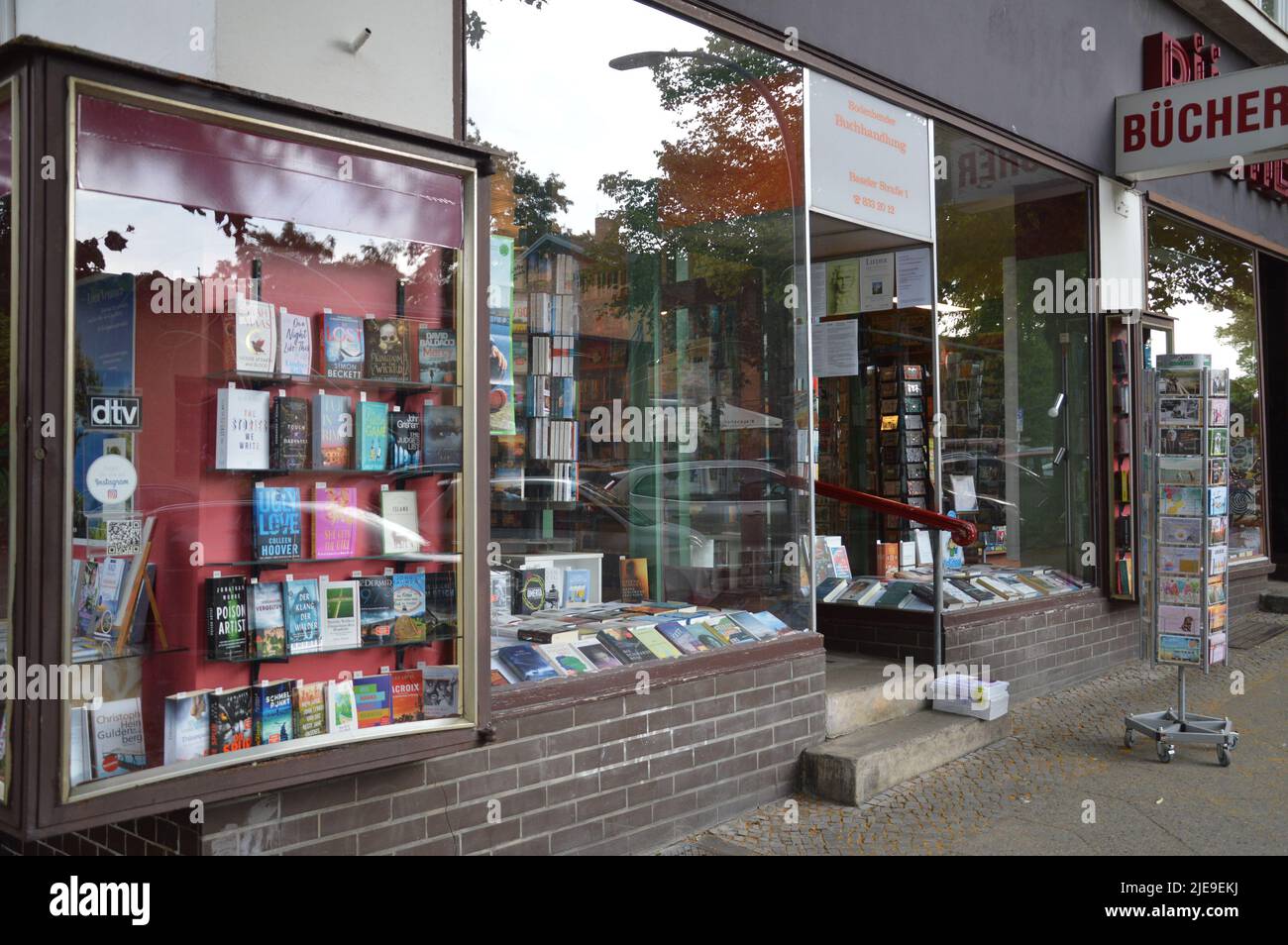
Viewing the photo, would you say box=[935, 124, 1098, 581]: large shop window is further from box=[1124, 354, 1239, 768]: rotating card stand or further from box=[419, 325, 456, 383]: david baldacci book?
box=[419, 325, 456, 383]: david baldacci book

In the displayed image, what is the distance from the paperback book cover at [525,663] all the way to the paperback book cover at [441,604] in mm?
462

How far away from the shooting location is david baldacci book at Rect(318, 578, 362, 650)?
3.89m

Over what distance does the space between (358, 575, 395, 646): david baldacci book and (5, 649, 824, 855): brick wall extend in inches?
18.5

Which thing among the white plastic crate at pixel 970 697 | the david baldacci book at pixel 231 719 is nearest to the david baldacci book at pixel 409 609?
the david baldacci book at pixel 231 719

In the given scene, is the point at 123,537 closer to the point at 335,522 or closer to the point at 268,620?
the point at 268,620

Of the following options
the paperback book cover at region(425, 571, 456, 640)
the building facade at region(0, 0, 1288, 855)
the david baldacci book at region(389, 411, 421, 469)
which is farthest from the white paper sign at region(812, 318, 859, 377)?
the paperback book cover at region(425, 571, 456, 640)

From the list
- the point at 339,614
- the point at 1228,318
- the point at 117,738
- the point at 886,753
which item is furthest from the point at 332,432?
the point at 1228,318

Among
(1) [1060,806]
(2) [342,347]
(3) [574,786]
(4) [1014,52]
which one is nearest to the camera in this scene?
(2) [342,347]

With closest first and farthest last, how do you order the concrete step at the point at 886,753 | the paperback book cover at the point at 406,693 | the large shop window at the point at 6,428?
the large shop window at the point at 6,428 → the paperback book cover at the point at 406,693 → the concrete step at the point at 886,753

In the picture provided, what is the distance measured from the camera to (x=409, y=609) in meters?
4.04

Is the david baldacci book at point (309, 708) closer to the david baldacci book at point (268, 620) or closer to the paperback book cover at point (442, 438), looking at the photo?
the david baldacci book at point (268, 620)

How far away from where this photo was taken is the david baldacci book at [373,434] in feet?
13.2

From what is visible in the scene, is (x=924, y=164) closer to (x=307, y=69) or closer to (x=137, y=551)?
(x=307, y=69)

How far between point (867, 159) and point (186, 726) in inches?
193
